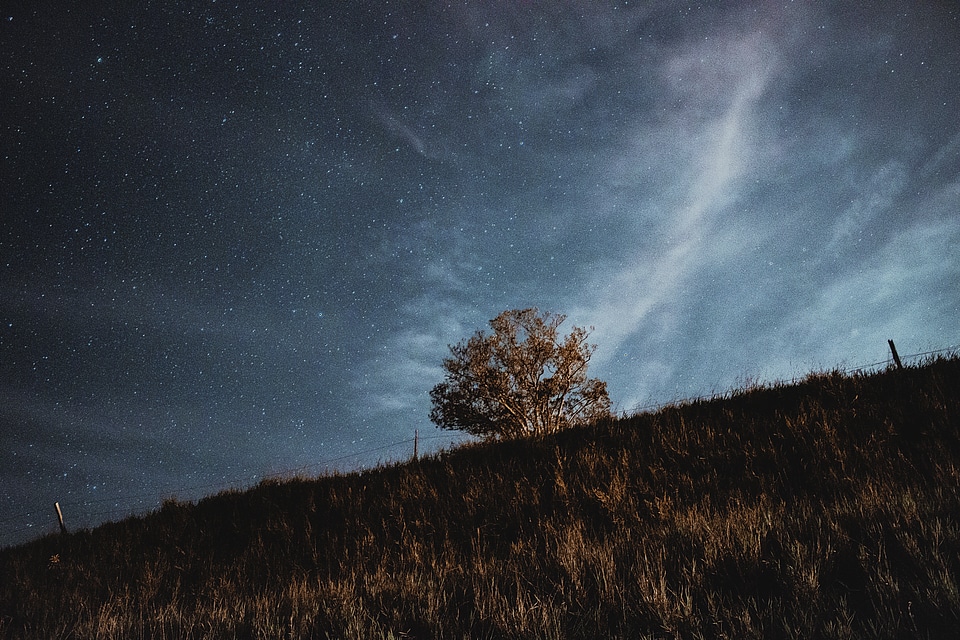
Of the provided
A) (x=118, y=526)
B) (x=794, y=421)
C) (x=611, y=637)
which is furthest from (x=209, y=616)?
(x=118, y=526)

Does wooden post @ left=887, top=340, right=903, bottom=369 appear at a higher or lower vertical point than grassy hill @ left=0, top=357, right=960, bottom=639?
higher

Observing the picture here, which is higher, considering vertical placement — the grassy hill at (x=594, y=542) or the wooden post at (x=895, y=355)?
the wooden post at (x=895, y=355)

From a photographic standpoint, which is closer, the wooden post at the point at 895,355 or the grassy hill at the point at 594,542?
the grassy hill at the point at 594,542

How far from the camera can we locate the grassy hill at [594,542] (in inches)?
174

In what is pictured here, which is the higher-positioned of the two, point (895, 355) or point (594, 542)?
point (895, 355)

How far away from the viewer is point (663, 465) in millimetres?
10203

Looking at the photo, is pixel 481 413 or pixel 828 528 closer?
pixel 828 528

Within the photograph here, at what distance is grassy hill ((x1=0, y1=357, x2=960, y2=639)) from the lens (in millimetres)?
4422

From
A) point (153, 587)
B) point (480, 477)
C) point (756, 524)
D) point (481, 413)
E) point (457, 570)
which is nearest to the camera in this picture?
point (756, 524)

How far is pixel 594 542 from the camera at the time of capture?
7.43 m

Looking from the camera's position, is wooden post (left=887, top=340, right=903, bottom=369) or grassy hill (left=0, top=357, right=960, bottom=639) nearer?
grassy hill (left=0, top=357, right=960, bottom=639)

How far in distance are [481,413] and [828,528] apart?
23442 mm

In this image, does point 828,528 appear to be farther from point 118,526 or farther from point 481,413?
point 481,413

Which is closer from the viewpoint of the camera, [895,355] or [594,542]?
[594,542]
